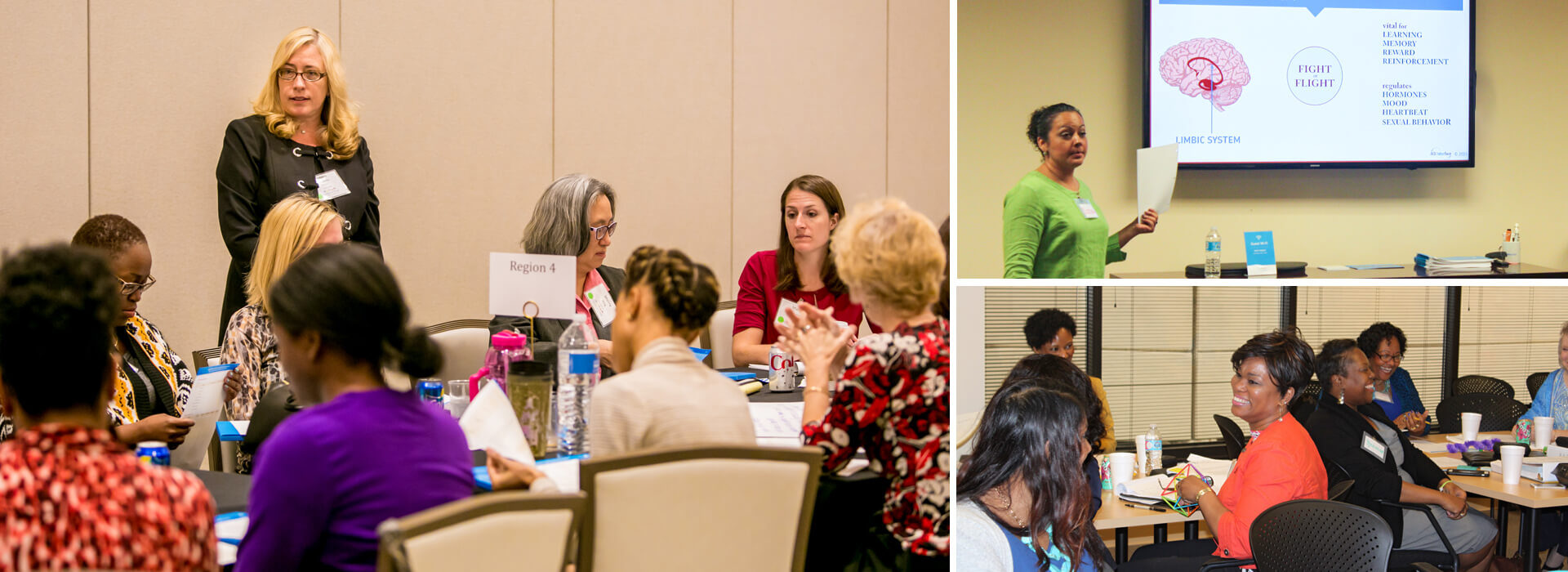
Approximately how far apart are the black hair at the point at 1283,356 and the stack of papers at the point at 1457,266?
2.64 m

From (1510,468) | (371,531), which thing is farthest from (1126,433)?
(371,531)

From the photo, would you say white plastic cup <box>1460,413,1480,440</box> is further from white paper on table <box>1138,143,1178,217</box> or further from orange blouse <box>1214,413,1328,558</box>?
white paper on table <box>1138,143,1178,217</box>

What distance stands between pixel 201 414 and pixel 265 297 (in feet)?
1.19

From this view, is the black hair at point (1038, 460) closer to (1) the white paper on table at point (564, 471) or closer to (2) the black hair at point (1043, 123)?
(1) the white paper on table at point (564, 471)

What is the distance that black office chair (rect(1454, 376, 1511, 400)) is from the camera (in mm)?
2939

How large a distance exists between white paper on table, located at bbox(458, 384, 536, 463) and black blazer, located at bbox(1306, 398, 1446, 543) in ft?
7.13

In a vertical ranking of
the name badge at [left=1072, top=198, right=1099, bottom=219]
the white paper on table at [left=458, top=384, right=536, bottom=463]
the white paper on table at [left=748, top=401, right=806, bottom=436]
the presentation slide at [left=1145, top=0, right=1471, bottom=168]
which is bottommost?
the white paper on table at [left=748, top=401, right=806, bottom=436]

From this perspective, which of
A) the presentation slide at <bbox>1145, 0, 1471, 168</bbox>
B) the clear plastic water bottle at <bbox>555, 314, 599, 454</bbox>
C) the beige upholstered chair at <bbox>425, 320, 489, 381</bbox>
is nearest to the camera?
the clear plastic water bottle at <bbox>555, 314, 599, 454</bbox>

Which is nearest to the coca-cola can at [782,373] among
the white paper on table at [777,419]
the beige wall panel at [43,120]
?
the white paper on table at [777,419]

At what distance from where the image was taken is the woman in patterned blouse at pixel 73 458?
111 cm

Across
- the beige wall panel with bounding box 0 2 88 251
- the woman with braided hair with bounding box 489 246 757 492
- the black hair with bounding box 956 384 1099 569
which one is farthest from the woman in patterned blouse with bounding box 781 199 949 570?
the beige wall panel with bounding box 0 2 88 251

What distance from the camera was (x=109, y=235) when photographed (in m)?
2.54

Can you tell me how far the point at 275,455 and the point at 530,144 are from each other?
342cm

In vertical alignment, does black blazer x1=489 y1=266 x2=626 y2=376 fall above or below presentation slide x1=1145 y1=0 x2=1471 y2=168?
below
